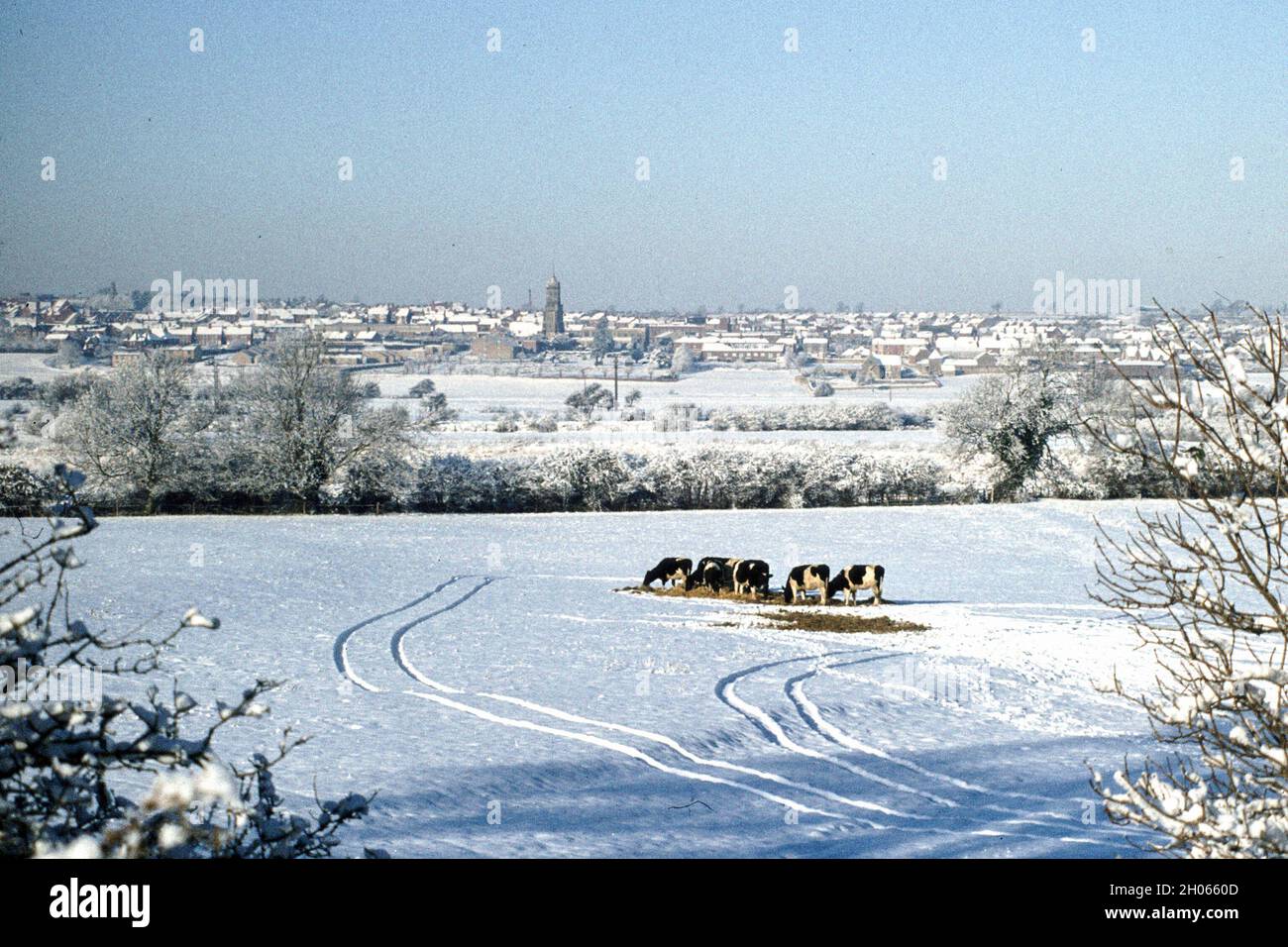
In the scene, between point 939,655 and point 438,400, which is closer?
point 939,655

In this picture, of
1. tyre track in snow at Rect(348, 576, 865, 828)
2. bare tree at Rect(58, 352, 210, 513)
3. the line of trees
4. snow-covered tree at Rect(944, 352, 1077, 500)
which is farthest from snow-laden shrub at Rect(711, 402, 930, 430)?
tyre track in snow at Rect(348, 576, 865, 828)

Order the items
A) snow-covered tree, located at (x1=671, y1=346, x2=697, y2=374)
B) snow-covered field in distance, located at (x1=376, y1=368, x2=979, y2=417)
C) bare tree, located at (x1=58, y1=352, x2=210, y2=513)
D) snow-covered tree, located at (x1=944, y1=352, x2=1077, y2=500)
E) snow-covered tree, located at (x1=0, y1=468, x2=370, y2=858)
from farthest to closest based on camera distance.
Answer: snow-covered tree, located at (x1=671, y1=346, x2=697, y2=374), snow-covered field in distance, located at (x1=376, y1=368, x2=979, y2=417), snow-covered tree, located at (x1=944, y1=352, x2=1077, y2=500), bare tree, located at (x1=58, y1=352, x2=210, y2=513), snow-covered tree, located at (x1=0, y1=468, x2=370, y2=858)

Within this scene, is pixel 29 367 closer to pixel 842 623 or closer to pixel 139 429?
pixel 139 429

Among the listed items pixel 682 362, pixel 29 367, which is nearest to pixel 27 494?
pixel 29 367

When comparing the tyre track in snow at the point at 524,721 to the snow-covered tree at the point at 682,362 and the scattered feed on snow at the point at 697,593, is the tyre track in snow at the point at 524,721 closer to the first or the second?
the scattered feed on snow at the point at 697,593

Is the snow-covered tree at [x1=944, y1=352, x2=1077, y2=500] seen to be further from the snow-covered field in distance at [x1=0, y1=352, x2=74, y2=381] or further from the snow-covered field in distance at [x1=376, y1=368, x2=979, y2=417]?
the snow-covered field in distance at [x1=0, y1=352, x2=74, y2=381]

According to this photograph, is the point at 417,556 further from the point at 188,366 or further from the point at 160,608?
the point at 188,366

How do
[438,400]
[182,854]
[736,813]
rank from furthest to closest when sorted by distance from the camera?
[438,400] < [736,813] < [182,854]

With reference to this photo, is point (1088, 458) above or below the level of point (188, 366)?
below
